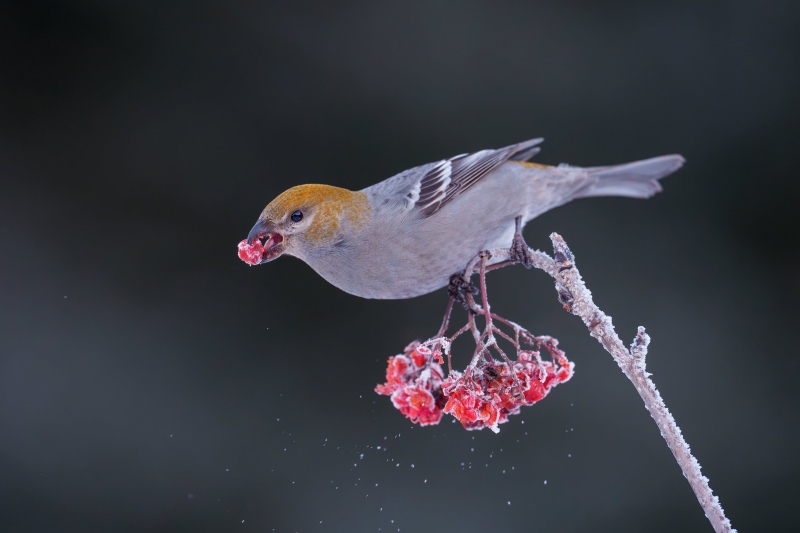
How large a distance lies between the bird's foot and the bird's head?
0.22 metres

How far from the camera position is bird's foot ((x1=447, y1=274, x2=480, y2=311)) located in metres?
1.30

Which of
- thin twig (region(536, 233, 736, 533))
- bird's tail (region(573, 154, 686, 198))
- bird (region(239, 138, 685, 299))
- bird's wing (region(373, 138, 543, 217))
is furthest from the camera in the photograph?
bird's tail (region(573, 154, 686, 198))

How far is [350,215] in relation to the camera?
1.33m

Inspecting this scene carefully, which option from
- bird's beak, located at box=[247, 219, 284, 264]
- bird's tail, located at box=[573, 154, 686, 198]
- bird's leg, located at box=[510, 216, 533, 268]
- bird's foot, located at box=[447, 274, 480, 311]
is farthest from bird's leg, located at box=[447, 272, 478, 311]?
bird's tail, located at box=[573, 154, 686, 198]

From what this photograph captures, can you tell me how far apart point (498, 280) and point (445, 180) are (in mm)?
624

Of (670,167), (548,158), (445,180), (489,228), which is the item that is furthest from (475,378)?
(548,158)

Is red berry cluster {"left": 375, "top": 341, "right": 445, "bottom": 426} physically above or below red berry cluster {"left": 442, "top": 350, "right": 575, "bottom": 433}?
above

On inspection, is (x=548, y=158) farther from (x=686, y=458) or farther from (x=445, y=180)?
(x=686, y=458)

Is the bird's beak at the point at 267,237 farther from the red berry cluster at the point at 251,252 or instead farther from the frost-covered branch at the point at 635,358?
the frost-covered branch at the point at 635,358

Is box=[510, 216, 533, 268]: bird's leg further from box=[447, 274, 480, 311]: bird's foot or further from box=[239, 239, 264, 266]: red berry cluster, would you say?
box=[239, 239, 264, 266]: red berry cluster

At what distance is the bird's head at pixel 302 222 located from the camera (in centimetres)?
120

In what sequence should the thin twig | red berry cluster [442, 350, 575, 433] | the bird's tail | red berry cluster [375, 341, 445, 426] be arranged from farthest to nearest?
the bird's tail
red berry cluster [375, 341, 445, 426]
red berry cluster [442, 350, 575, 433]
the thin twig

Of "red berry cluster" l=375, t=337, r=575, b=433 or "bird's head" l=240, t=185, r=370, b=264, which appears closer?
"red berry cluster" l=375, t=337, r=575, b=433

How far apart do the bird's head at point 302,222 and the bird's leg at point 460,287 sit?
0.22 metres
